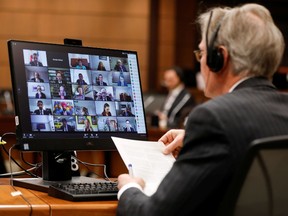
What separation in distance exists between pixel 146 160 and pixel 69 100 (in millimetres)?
437

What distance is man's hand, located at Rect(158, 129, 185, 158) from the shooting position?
2.02 metres

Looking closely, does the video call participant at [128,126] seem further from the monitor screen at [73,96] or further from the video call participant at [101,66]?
the video call participant at [101,66]

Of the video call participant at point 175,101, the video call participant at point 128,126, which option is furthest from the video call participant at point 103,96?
the video call participant at point 175,101

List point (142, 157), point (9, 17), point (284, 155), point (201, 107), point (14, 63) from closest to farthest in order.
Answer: point (284, 155) → point (201, 107) → point (142, 157) → point (14, 63) → point (9, 17)

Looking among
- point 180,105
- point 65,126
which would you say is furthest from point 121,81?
point 180,105

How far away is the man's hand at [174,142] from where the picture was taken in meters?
2.02

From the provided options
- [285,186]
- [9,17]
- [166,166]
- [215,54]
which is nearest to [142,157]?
[166,166]

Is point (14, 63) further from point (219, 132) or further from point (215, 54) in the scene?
point (219, 132)

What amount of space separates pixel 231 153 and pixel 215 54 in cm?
33

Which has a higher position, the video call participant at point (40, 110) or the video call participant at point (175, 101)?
the video call participant at point (40, 110)

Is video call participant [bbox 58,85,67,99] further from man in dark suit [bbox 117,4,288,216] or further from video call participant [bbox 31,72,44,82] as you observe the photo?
man in dark suit [bbox 117,4,288,216]

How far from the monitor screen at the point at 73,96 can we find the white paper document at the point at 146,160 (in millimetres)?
280

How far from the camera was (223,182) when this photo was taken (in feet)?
4.67

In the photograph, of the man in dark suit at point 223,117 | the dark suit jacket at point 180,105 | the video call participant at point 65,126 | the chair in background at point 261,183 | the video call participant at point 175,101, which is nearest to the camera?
the chair in background at point 261,183
